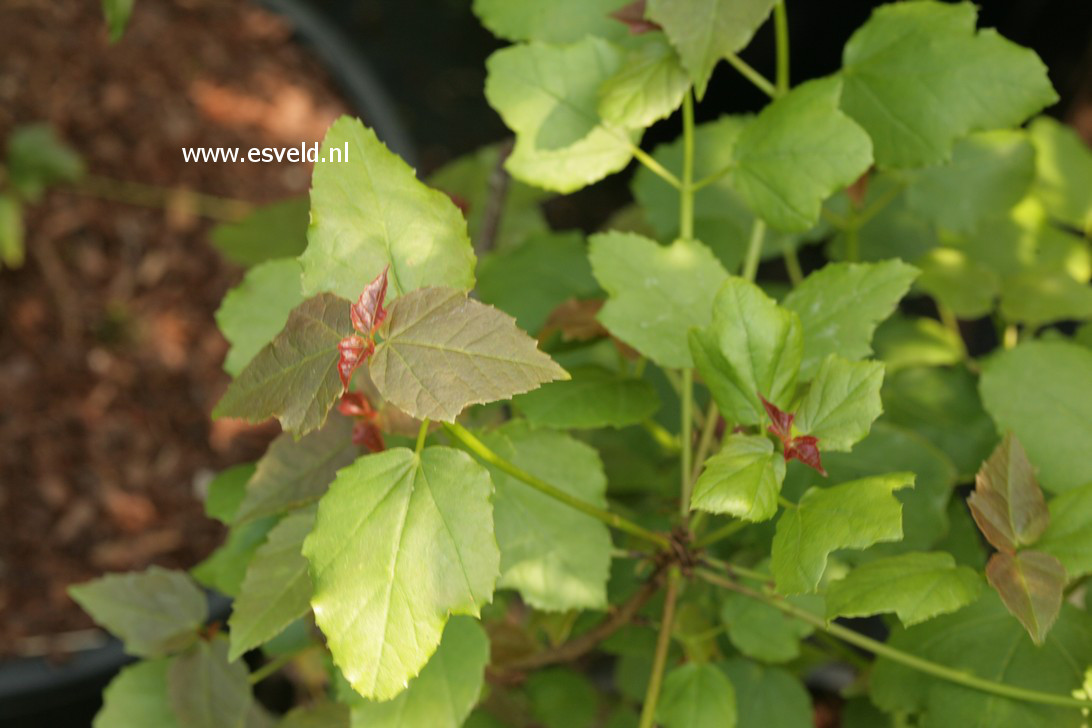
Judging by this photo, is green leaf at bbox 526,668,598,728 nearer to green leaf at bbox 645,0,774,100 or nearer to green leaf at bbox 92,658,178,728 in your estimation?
green leaf at bbox 92,658,178,728

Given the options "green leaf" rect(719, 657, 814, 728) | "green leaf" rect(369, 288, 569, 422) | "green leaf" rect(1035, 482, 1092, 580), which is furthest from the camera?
"green leaf" rect(719, 657, 814, 728)

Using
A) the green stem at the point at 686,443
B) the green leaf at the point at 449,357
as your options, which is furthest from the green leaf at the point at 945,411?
the green leaf at the point at 449,357

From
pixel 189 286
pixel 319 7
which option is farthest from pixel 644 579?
pixel 319 7

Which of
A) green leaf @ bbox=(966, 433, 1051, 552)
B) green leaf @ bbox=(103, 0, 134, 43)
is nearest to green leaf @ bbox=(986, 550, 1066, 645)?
green leaf @ bbox=(966, 433, 1051, 552)

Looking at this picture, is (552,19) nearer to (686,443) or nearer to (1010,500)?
(686,443)

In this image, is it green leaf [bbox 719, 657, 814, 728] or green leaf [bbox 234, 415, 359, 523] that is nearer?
green leaf [bbox 234, 415, 359, 523]

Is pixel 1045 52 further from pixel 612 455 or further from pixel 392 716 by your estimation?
pixel 392 716
